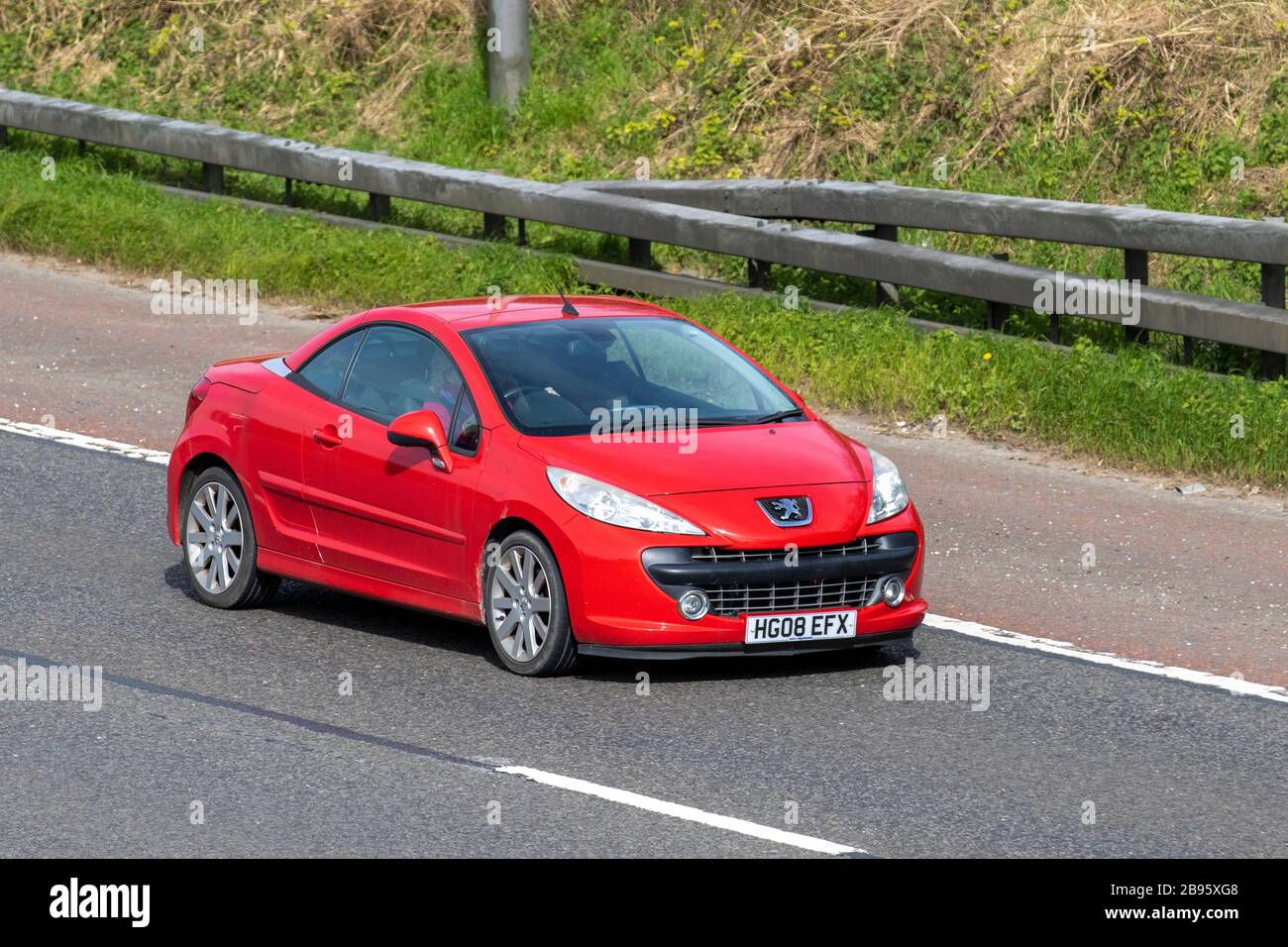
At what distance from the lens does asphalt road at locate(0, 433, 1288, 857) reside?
23.6 feet

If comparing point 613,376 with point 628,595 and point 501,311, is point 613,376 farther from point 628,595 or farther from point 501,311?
point 628,595

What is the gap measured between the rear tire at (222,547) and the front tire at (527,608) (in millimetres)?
1578

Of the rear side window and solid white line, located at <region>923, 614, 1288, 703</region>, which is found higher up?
the rear side window

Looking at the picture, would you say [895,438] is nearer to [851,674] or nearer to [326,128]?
[851,674]

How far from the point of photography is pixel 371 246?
58.4ft

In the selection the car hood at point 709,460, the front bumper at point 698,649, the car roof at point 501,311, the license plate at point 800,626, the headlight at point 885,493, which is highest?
the car roof at point 501,311

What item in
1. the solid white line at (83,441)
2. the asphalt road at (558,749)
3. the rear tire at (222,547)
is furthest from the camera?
the solid white line at (83,441)

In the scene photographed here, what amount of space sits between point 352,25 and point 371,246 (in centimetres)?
634

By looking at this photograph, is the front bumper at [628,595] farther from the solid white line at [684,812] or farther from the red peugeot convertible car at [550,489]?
the solid white line at [684,812]

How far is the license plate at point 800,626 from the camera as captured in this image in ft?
29.0

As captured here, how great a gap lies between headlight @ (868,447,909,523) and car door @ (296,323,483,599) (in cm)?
164

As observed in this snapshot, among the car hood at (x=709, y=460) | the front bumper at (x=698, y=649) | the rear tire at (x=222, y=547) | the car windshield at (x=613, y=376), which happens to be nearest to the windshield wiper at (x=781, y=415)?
the car windshield at (x=613, y=376)

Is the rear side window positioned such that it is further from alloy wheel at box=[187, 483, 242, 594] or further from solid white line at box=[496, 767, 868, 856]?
solid white line at box=[496, 767, 868, 856]

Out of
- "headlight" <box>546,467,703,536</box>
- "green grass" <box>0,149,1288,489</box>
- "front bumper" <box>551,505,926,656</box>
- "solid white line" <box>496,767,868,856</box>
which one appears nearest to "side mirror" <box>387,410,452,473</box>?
"headlight" <box>546,467,703,536</box>
